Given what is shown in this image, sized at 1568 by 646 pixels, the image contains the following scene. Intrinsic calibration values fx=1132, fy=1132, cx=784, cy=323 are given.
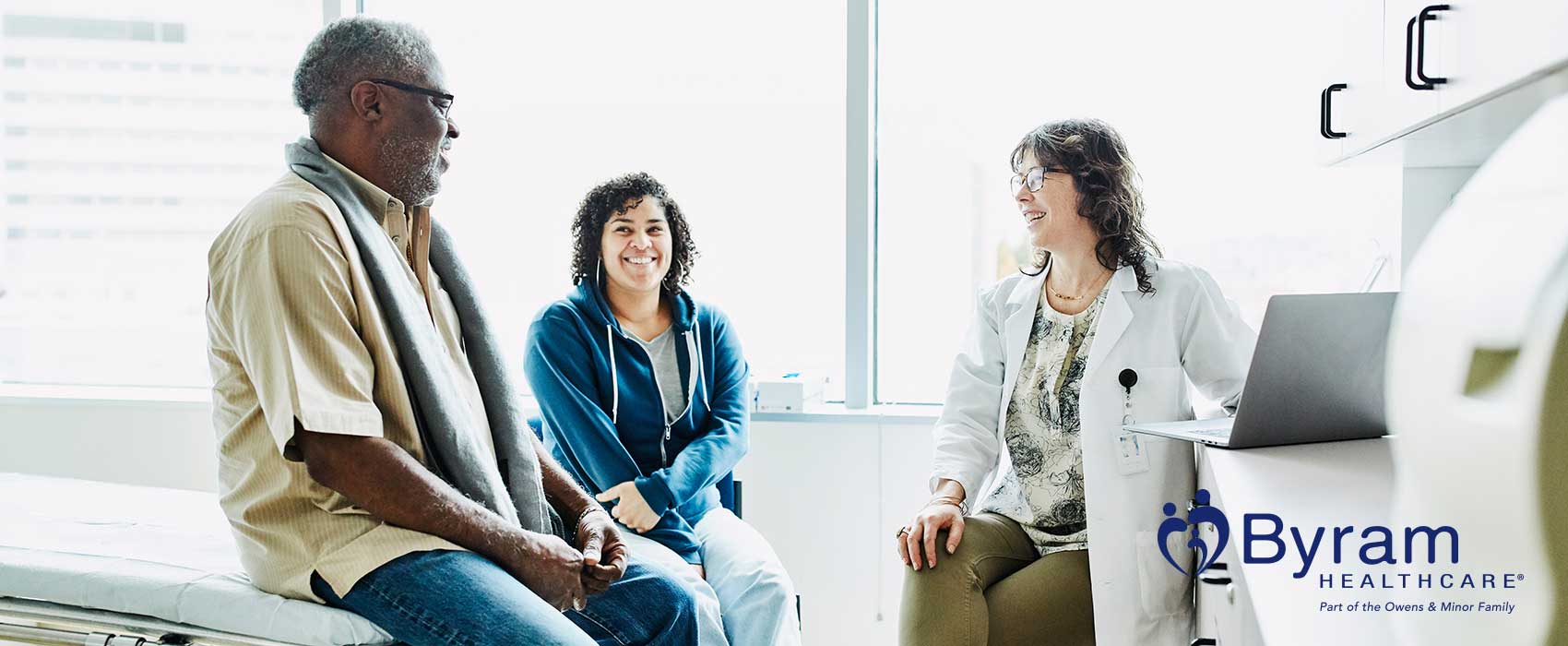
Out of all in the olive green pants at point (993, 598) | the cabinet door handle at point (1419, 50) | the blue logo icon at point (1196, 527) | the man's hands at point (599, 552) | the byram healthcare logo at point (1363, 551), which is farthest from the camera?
the olive green pants at point (993, 598)

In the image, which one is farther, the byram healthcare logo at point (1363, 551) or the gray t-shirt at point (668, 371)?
the gray t-shirt at point (668, 371)

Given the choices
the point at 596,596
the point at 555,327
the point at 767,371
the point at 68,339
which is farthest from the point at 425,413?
the point at 68,339

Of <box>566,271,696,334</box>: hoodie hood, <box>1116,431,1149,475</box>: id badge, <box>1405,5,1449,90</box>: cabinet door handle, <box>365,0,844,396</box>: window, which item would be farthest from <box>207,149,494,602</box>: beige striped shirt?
<box>365,0,844,396</box>: window

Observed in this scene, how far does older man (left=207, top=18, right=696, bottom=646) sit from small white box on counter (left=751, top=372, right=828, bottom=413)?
3.64 ft

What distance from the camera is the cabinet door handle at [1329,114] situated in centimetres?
188

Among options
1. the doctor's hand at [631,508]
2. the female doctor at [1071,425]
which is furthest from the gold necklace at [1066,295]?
the doctor's hand at [631,508]

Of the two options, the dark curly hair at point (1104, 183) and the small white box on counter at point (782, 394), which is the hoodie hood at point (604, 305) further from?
the dark curly hair at point (1104, 183)

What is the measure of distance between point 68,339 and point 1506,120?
3.80m

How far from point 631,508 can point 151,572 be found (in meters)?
0.91

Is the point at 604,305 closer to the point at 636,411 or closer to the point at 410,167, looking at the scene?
the point at 636,411

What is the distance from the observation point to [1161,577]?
1.99m

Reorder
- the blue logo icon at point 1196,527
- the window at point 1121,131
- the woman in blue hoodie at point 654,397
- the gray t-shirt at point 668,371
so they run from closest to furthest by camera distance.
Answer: the blue logo icon at point 1196,527 → the woman in blue hoodie at point 654,397 → the gray t-shirt at point 668,371 → the window at point 1121,131

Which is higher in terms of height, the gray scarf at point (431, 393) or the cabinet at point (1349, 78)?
the cabinet at point (1349, 78)

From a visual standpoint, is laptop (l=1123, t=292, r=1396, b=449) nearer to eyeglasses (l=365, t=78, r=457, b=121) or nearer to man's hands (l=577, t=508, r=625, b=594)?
man's hands (l=577, t=508, r=625, b=594)
